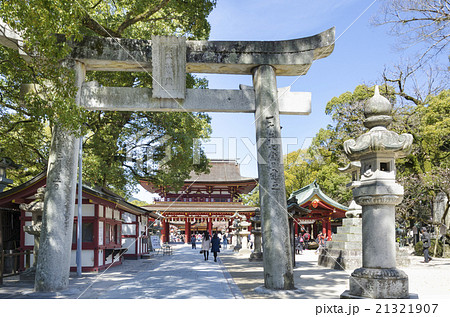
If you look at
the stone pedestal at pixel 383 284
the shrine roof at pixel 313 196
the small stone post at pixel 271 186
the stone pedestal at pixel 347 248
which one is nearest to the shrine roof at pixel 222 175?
the shrine roof at pixel 313 196

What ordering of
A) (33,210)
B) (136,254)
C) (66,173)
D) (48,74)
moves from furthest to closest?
(136,254), (33,210), (66,173), (48,74)

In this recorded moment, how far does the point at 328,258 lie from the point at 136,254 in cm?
1051

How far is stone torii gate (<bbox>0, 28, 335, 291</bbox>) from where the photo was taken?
873 cm

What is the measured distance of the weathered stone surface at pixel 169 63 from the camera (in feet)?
30.2

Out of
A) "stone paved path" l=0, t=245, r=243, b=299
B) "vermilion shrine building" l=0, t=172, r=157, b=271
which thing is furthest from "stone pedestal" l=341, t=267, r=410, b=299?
"vermilion shrine building" l=0, t=172, r=157, b=271

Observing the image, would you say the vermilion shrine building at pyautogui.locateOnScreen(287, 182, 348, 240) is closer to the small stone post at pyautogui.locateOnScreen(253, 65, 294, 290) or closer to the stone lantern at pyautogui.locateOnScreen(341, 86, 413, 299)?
the small stone post at pyautogui.locateOnScreen(253, 65, 294, 290)

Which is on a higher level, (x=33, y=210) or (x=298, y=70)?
(x=298, y=70)

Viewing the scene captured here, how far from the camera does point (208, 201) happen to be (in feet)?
136

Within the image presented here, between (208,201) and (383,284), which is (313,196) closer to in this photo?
(208,201)

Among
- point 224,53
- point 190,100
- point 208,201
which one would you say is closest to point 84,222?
point 190,100

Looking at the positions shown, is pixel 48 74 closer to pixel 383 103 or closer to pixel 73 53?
pixel 73 53

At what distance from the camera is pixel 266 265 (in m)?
8.73

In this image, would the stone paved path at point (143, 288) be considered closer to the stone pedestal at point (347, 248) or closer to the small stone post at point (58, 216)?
the small stone post at point (58, 216)
